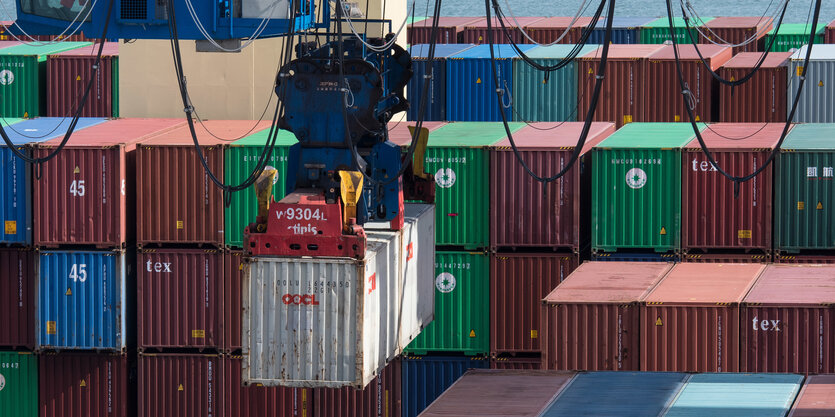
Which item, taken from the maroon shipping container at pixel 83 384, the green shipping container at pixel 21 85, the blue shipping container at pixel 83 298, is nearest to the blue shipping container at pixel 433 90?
the green shipping container at pixel 21 85

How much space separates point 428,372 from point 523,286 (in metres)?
2.85

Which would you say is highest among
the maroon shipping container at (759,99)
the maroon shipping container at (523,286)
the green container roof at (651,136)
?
the maroon shipping container at (759,99)

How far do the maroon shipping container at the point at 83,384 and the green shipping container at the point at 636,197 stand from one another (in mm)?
11141

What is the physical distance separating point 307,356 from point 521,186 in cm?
896

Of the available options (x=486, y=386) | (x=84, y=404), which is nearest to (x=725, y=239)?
(x=486, y=386)

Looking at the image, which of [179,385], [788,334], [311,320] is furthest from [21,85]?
[788,334]

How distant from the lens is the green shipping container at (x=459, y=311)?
3312 centimetres

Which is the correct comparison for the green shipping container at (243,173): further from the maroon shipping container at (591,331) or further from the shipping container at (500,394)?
the shipping container at (500,394)

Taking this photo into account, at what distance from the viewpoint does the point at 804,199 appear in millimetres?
32219

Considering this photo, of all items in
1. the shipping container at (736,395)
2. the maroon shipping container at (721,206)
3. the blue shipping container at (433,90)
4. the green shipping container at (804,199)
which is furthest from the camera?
the blue shipping container at (433,90)

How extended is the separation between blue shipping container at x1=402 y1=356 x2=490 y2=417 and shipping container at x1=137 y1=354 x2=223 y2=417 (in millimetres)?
4185

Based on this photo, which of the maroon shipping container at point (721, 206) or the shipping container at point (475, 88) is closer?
the maroon shipping container at point (721, 206)

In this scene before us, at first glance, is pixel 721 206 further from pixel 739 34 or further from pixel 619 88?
pixel 739 34

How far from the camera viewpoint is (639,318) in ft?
88.7
